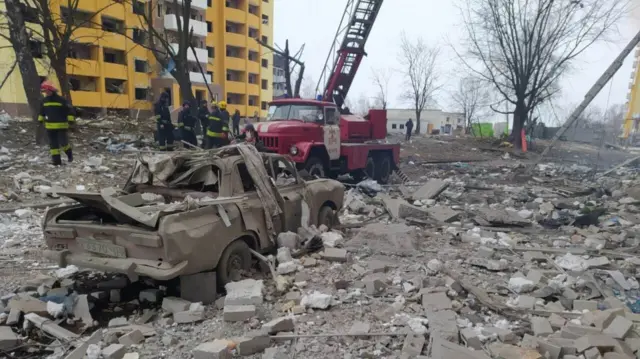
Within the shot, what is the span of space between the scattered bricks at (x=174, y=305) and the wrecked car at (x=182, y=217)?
0.34m

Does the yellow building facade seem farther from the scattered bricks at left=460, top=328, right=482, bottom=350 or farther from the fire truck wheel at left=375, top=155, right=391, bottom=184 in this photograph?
the scattered bricks at left=460, top=328, right=482, bottom=350

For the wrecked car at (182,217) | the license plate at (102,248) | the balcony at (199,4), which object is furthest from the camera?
the balcony at (199,4)

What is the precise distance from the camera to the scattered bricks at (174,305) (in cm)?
425

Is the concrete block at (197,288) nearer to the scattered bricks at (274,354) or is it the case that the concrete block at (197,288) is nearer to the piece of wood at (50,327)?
the piece of wood at (50,327)

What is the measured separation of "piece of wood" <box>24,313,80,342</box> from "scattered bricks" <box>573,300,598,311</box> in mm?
4743

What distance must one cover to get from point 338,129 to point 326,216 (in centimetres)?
499

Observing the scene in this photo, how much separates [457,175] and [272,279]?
1181cm

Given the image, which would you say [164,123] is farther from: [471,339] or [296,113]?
[471,339]

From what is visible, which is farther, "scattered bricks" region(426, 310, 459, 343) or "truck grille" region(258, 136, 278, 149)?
"truck grille" region(258, 136, 278, 149)

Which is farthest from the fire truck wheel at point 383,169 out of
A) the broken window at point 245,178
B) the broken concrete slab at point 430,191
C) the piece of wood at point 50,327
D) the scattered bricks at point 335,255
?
the piece of wood at point 50,327

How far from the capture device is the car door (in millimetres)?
5891

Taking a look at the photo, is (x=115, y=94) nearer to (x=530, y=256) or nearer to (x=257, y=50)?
(x=257, y=50)

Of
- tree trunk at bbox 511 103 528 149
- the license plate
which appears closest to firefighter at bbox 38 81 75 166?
the license plate

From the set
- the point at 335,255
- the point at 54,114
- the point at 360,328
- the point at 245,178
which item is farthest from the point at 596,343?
the point at 54,114
